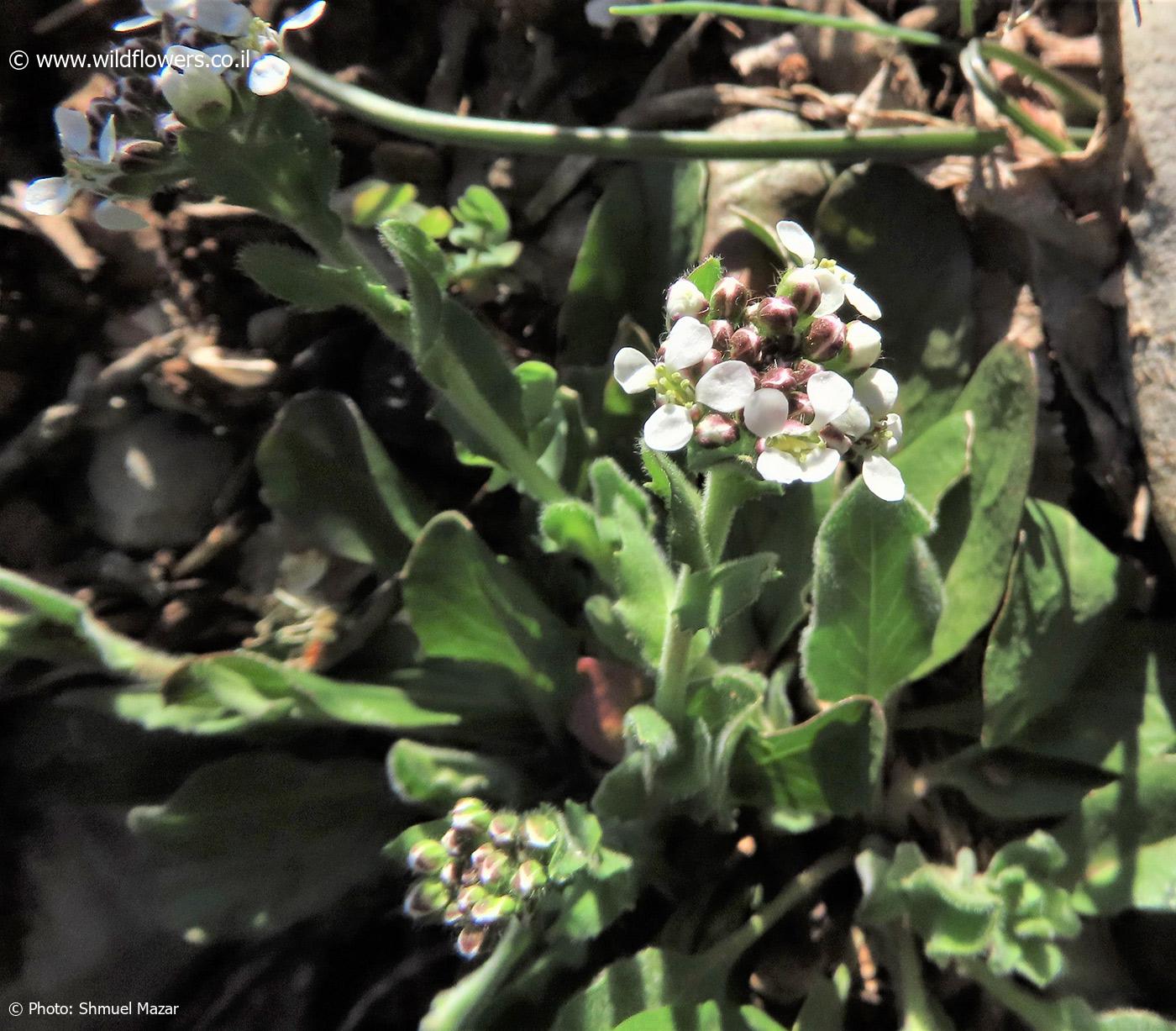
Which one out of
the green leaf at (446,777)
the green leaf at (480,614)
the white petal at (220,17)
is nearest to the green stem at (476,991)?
the green leaf at (446,777)

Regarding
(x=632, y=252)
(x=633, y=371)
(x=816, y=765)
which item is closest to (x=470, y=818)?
(x=816, y=765)

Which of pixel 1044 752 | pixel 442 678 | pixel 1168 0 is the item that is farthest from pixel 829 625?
pixel 1168 0

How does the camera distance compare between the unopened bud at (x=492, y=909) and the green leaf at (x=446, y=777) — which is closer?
the unopened bud at (x=492, y=909)

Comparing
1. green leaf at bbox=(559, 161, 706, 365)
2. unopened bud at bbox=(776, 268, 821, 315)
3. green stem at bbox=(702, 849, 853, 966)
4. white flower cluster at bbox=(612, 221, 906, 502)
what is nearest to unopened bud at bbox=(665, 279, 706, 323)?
white flower cluster at bbox=(612, 221, 906, 502)

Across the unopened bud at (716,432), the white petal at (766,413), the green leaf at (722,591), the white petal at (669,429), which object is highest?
the white petal at (766,413)

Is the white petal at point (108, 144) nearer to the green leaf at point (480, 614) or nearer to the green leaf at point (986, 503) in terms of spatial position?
the green leaf at point (480, 614)

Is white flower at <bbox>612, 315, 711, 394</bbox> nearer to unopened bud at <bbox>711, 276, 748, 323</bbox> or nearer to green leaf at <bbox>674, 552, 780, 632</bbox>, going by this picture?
unopened bud at <bbox>711, 276, 748, 323</bbox>

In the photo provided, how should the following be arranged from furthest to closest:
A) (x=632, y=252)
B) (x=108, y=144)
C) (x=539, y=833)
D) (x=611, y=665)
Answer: (x=632, y=252) < (x=611, y=665) < (x=539, y=833) < (x=108, y=144)

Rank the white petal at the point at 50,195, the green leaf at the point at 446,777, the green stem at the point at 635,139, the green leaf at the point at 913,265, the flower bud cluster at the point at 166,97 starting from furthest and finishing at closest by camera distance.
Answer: the green leaf at the point at 913,265
the green stem at the point at 635,139
the green leaf at the point at 446,777
the white petal at the point at 50,195
the flower bud cluster at the point at 166,97

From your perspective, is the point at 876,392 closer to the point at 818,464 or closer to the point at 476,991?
the point at 818,464
